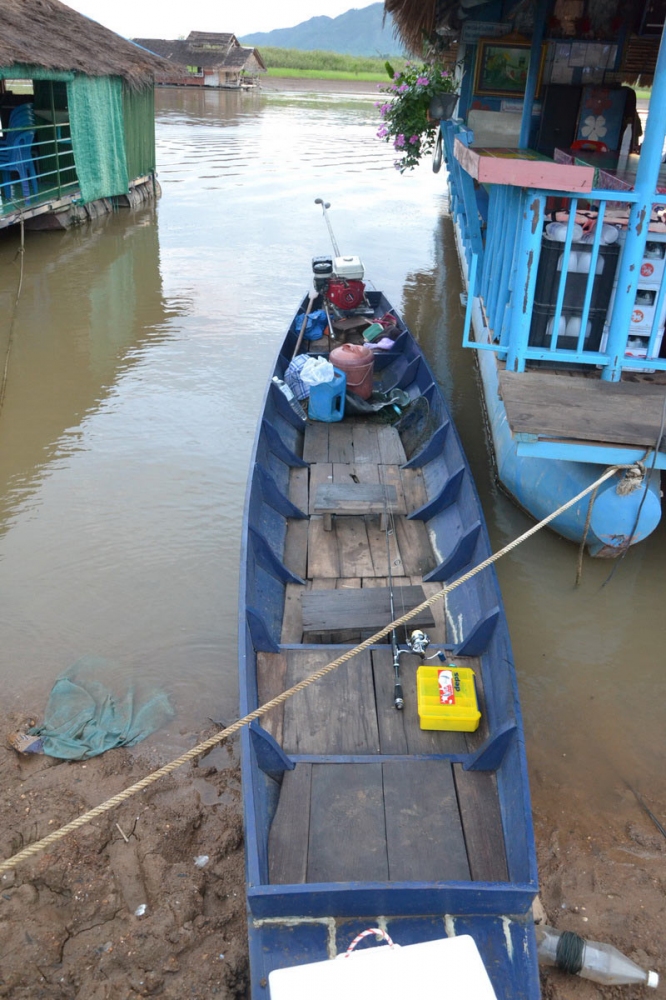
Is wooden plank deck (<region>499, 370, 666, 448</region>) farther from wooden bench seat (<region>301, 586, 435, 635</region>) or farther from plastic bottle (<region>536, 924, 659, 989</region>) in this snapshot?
plastic bottle (<region>536, 924, 659, 989</region>)

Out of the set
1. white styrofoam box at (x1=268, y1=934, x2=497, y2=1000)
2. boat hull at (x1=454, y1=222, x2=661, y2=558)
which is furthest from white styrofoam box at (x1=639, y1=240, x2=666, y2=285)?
white styrofoam box at (x1=268, y1=934, x2=497, y2=1000)

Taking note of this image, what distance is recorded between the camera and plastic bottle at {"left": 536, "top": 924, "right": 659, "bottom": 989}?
3490 millimetres

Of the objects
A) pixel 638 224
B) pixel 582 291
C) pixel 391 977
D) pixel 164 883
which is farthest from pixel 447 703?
pixel 638 224

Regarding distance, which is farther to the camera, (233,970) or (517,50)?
(517,50)

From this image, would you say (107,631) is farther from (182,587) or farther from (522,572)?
(522,572)

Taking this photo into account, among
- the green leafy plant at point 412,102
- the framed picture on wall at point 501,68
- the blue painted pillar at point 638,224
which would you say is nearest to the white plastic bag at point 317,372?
the blue painted pillar at point 638,224

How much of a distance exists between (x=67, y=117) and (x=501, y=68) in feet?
37.6

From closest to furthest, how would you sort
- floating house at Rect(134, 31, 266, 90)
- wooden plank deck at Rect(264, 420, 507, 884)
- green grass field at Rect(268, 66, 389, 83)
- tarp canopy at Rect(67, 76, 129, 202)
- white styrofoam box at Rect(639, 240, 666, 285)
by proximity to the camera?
wooden plank deck at Rect(264, 420, 507, 884) < white styrofoam box at Rect(639, 240, 666, 285) < tarp canopy at Rect(67, 76, 129, 202) < floating house at Rect(134, 31, 266, 90) < green grass field at Rect(268, 66, 389, 83)

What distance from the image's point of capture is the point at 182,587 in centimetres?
642

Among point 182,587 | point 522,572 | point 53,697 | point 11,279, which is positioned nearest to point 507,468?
point 522,572

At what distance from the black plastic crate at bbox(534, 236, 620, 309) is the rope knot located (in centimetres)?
131

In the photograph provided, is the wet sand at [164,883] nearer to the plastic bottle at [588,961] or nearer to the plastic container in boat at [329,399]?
the plastic bottle at [588,961]

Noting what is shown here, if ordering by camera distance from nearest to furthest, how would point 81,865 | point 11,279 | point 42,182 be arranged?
1. point 81,865
2. point 11,279
3. point 42,182

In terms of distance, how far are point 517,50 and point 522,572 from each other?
286 inches
